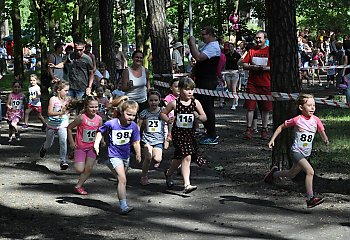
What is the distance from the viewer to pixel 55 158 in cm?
1448

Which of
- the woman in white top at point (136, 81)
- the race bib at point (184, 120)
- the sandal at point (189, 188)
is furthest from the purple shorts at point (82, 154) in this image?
the woman in white top at point (136, 81)

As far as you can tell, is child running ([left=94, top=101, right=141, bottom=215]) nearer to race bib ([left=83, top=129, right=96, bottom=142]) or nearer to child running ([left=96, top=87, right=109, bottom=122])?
race bib ([left=83, top=129, right=96, bottom=142])

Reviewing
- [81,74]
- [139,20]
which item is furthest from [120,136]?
[139,20]

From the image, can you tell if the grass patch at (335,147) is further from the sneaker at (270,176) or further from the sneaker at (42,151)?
the sneaker at (42,151)

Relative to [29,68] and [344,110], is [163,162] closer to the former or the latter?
[344,110]

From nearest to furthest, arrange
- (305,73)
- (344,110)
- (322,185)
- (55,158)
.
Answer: (322,185), (55,158), (344,110), (305,73)

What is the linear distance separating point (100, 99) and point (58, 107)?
2963 mm

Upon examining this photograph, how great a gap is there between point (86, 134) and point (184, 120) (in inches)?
57.5

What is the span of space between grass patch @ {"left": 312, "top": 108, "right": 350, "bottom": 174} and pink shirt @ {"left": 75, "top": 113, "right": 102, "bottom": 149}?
367 cm

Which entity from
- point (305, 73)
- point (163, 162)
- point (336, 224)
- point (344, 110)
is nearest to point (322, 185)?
point (336, 224)

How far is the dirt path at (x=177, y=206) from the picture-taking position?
8.81 m

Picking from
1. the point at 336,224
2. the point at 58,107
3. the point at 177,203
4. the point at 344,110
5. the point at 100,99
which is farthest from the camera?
the point at 344,110

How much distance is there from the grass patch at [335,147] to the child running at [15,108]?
650 cm

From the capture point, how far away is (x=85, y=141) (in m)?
11.3
